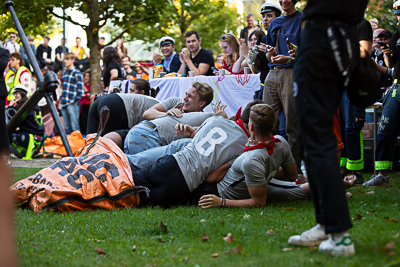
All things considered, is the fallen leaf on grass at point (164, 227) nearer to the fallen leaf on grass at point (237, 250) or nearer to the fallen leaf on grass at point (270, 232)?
the fallen leaf on grass at point (270, 232)

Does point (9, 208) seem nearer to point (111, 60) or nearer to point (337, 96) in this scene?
point (337, 96)

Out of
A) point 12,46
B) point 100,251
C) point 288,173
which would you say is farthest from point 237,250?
point 12,46

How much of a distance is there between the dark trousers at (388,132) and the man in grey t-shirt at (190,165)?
2373 mm

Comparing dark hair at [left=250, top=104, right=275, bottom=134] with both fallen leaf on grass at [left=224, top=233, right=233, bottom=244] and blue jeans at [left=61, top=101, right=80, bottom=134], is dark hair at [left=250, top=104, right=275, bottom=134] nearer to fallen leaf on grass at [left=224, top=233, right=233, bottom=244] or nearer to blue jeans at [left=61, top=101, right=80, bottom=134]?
fallen leaf on grass at [left=224, top=233, right=233, bottom=244]

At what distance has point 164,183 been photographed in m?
5.82

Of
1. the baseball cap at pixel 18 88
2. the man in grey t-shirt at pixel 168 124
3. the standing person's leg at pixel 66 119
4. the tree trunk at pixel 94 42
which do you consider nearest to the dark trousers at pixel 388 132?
the man in grey t-shirt at pixel 168 124

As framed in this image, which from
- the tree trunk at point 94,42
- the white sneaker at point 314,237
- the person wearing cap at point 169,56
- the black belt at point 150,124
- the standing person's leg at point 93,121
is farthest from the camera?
the tree trunk at point 94,42

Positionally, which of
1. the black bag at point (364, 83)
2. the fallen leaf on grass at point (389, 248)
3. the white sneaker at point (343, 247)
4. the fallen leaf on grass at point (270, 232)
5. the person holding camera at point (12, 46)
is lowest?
the fallen leaf on grass at point (270, 232)

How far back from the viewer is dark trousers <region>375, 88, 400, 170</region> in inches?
289

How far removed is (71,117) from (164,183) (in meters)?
11.6

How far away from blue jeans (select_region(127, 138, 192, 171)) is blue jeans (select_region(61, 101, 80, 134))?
10.6 metres

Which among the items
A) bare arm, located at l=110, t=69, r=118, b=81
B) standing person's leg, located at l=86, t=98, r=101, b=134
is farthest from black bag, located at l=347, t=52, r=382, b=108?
bare arm, located at l=110, t=69, r=118, b=81

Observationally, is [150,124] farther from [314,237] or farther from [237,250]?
[314,237]

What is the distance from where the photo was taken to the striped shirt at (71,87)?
16.7 m
